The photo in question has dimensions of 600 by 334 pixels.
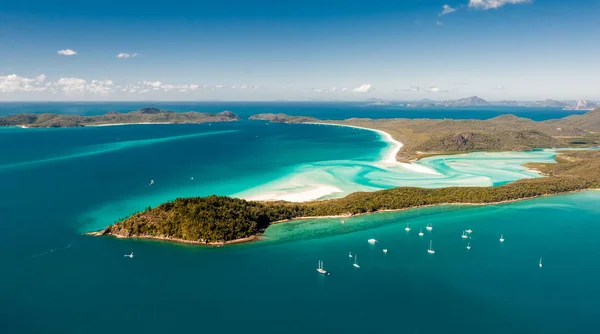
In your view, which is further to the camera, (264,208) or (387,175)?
(387,175)

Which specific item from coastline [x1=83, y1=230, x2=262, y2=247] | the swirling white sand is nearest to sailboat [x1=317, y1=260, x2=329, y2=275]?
Answer: coastline [x1=83, y1=230, x2=262, y2=247]

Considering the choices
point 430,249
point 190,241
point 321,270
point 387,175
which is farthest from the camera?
point 387,175

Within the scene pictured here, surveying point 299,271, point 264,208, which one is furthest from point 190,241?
point 299,271

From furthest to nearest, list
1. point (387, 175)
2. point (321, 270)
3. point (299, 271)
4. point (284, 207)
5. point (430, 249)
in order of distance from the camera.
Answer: point (387, 175)
point (284, 207)
point (430, 249)
point (299, 271)
point (321, 270)

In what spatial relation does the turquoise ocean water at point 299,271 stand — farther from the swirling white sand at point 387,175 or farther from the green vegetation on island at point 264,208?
the green vegetation on island at point 264,208

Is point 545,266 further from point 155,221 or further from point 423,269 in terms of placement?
point 155,221

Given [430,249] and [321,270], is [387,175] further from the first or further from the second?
[321,270]

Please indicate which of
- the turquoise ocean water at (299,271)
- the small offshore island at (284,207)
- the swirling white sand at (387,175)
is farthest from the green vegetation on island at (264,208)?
the swirling white sand at (387,175)
